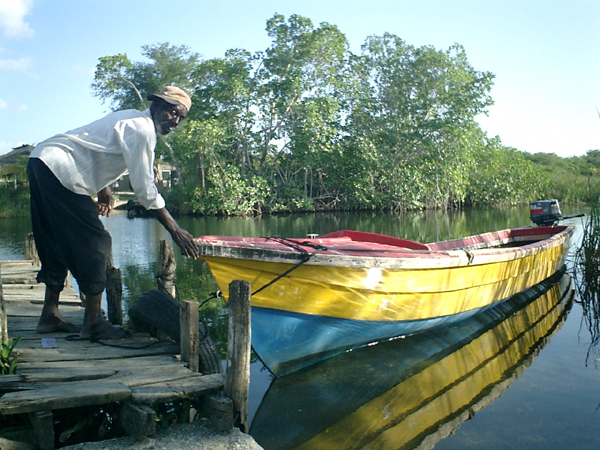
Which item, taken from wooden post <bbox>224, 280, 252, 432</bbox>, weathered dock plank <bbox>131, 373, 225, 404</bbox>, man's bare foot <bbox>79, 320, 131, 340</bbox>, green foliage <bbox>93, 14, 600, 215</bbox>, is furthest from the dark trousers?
green foliage <bbox>93, 14, 600, 215</bbox>

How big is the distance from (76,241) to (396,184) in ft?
80.5

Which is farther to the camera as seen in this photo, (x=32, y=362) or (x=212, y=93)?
(x=212, y=93)

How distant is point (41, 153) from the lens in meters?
3.75

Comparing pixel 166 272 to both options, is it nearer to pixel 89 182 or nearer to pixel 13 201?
pixel 89 182

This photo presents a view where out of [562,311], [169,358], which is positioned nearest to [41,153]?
[169,358]

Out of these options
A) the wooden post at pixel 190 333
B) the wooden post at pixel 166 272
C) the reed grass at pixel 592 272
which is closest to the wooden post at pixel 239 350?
the wooden post at pixel 190 333

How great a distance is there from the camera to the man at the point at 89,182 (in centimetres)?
371

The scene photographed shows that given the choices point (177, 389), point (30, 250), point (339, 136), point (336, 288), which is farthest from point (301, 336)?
point (339, 136)

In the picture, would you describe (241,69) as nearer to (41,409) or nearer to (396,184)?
(396,184)

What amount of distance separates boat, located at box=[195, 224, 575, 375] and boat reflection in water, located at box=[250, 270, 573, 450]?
0.21 metres

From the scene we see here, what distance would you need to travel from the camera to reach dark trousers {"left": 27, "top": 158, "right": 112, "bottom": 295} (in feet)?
12.6

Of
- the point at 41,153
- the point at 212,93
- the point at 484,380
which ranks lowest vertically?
the point at 484,380

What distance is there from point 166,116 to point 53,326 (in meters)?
1.87

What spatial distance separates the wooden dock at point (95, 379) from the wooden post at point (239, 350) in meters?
0.09
